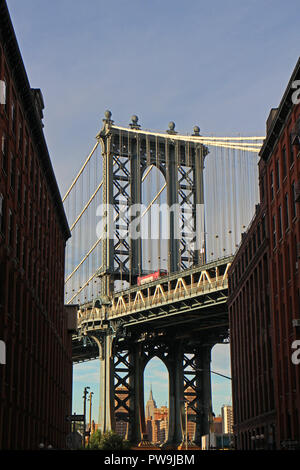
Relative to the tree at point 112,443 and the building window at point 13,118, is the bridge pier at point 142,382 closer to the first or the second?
the tree at point 112,443

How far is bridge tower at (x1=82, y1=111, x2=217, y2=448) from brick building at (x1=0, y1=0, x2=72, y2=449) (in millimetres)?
41831

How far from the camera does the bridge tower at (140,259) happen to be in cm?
12025

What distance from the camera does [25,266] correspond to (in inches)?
2203

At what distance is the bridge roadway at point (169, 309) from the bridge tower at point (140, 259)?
47 centimetres

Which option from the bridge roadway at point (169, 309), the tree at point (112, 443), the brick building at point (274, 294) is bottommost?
the tree at point (112, 443)

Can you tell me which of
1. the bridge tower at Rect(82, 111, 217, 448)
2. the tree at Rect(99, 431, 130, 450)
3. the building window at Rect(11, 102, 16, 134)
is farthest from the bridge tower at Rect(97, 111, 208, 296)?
the building window at Rect(11, 102, 16, 134)

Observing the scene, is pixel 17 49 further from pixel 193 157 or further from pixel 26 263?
pixel 193 157

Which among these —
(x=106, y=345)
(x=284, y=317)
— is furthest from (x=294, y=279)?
(x=106, y=345)

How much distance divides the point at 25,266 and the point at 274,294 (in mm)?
18088

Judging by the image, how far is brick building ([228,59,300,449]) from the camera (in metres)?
53.3

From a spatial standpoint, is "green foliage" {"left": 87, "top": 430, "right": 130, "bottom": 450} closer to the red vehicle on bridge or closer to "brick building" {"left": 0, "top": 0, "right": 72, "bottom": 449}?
"brick building" {"left": 0, "top": 0, "right": 72, "bottom": 449}

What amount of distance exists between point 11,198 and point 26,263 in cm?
794

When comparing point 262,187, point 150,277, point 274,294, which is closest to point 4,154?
point 274,294

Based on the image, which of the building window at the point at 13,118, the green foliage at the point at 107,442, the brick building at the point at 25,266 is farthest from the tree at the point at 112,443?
the building window at the point at 13,118
